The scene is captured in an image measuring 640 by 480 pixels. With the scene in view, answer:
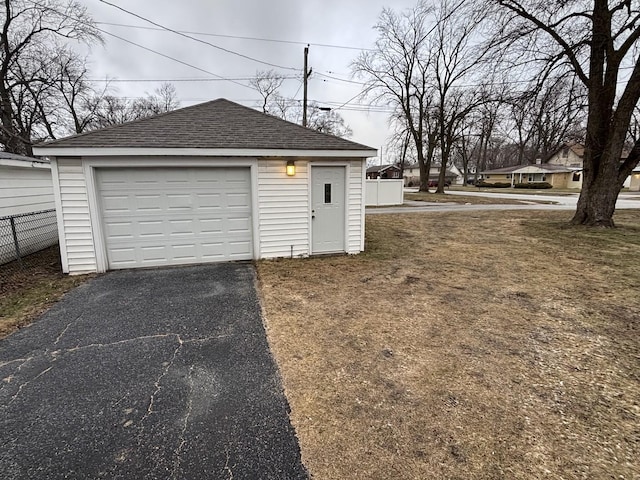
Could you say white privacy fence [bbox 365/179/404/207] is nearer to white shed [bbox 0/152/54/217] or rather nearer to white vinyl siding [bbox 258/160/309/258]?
white vinyl siding [bbox 258/160/309/258]

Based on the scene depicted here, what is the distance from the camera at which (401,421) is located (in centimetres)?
214

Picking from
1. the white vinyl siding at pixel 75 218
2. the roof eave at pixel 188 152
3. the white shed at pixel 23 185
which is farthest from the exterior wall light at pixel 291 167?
the white shed at pixel 23 185

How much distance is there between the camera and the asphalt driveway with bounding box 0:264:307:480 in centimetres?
184

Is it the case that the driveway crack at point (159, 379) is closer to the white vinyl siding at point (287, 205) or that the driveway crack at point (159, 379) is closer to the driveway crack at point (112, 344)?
the driveway crack at point (112, 344)

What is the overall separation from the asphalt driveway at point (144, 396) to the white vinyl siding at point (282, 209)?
2.40 metres

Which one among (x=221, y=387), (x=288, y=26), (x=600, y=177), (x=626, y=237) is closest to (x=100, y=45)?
(x=288, y=26)

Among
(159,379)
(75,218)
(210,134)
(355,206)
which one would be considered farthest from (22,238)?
(355,206)

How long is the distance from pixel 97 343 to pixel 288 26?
14.7 metres

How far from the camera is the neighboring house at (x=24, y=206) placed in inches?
238

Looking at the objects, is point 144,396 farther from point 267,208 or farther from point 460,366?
point 267,208

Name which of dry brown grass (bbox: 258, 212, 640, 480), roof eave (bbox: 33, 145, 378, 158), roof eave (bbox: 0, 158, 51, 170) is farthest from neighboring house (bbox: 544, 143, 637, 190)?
roof eave (bbox: 0, 158, 51, 170)

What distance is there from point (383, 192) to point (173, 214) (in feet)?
47.7

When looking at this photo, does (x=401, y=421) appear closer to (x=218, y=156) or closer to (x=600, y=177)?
(x=218, y=156)

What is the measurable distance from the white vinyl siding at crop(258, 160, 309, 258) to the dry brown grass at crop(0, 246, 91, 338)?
3299mm
